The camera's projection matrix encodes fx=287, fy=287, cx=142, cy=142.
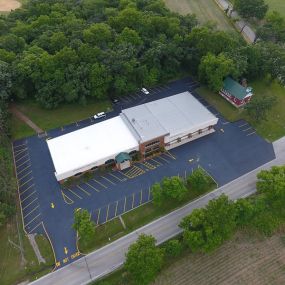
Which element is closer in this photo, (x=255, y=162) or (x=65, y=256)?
(x=65, y=256)

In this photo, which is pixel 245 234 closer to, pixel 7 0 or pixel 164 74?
pixel 164 74

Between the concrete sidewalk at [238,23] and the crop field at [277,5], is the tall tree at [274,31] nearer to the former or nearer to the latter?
the concrete sidewalk at [238,23]

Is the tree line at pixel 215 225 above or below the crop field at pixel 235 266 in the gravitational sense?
above

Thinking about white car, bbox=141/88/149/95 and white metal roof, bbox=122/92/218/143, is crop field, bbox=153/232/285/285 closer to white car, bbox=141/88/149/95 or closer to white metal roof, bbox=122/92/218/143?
white metal roof, bbox=122/92/218/143

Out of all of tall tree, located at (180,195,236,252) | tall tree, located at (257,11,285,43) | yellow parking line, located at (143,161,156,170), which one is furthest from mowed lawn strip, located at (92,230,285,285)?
tall tree, located at (257,11,285,43)

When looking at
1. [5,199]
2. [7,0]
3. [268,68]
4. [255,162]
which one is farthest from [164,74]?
[7,0]

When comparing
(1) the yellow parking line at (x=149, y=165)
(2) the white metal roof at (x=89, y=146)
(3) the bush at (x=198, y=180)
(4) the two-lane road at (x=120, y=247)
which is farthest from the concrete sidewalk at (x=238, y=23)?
(3) the bush at (x=198, y=180)

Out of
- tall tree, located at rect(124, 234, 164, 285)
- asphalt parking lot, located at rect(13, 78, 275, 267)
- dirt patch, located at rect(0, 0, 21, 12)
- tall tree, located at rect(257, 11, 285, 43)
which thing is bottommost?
tall tree, located at rect(124, 234, 164, 285)
